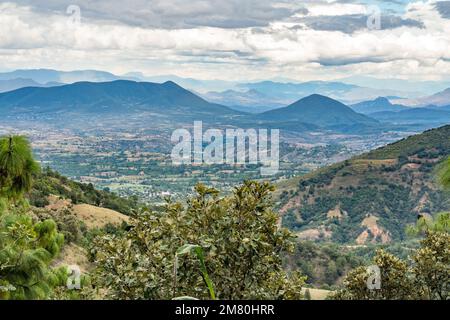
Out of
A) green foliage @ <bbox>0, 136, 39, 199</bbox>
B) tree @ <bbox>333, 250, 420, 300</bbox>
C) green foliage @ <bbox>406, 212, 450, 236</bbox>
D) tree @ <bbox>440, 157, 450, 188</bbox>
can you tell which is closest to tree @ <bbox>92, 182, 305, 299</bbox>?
green foliage @ <bbox>0, 136, 39, 199</bbox>

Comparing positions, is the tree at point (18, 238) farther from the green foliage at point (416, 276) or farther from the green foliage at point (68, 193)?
the green foliage at point (68, 193)

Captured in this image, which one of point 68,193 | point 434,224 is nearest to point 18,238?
point 434,224

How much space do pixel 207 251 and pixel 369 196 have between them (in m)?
73.1

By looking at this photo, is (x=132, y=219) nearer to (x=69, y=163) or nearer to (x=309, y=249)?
(x=309, y=249)

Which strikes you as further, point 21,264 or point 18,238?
point 21,264

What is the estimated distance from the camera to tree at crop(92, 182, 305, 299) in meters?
4.43

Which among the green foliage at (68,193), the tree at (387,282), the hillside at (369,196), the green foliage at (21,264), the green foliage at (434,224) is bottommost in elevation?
the hillside at (369,196)

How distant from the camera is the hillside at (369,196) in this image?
67.8m

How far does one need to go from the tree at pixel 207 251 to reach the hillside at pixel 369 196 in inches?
2450

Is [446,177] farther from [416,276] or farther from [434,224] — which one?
[434,224]

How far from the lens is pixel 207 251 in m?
4.44

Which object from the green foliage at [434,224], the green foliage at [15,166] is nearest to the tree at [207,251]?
the green foliage at [15,166]

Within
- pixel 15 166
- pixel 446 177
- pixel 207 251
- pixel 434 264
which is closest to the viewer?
pixel 207 251
